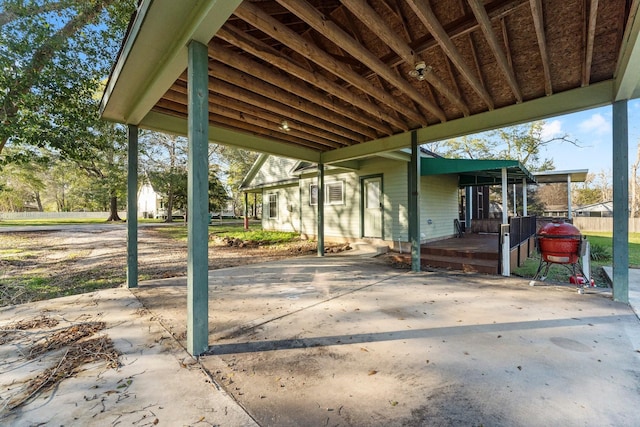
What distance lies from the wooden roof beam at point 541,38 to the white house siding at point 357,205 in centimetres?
483

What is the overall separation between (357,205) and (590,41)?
7.23 m

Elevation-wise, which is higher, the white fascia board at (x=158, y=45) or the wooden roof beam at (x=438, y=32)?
the wooden roof beam at (x=438, y=32)

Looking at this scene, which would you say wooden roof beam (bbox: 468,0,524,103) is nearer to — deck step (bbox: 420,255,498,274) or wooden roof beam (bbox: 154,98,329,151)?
deck step (bbox: 420,255,498,274)

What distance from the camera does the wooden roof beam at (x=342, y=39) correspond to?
8.24ft

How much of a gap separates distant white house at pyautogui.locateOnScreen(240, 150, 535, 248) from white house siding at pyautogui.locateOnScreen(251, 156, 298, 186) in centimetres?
109

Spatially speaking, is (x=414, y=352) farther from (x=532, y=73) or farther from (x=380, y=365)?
(x=532, y=73)

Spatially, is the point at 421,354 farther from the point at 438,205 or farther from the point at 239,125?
the point at 438,205

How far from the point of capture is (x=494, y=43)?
9.94 feet

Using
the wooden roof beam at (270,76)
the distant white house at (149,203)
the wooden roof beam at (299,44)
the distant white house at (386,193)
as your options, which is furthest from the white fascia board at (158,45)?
the distant white house at (149,203)

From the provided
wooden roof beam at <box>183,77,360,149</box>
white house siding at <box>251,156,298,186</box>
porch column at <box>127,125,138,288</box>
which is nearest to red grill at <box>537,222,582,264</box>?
wooden roof beam at <box>183,77,360,149</box>

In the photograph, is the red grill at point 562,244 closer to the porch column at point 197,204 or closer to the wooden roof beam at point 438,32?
the wooden roof beam at point 438,32

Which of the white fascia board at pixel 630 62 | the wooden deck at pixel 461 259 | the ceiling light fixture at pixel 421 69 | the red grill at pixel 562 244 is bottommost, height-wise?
the wooden deck at pixel 461 259

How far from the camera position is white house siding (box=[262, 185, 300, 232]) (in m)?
13.4

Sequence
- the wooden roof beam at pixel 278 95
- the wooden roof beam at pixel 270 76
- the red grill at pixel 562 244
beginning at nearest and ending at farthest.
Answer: the wooden roof beam at pixel 270 76, the wooden roof beam at pixel 278 95, the red grill at pixel 562 244
